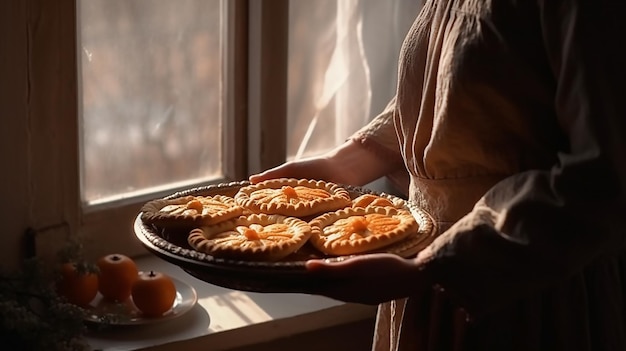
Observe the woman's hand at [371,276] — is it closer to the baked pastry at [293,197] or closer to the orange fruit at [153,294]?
the baked pastry at [293,197]

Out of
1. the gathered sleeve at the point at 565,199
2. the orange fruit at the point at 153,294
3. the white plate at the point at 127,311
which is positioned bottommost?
the white plate at the point at 127,311

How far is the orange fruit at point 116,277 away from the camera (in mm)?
1681

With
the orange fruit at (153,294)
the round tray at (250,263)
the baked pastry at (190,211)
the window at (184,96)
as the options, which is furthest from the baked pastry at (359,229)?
the window at (184,96)

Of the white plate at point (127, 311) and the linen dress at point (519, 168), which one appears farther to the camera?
the white plate at point (127, 311)

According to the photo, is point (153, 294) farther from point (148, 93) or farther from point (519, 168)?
point (519, 168)

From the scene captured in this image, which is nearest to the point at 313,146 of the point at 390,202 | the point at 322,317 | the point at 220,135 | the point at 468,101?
the point at 220,135

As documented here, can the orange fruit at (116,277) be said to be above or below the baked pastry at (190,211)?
below

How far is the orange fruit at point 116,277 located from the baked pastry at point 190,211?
0.39 m

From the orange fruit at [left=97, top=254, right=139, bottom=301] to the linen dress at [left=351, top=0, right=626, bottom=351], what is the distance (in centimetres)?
59

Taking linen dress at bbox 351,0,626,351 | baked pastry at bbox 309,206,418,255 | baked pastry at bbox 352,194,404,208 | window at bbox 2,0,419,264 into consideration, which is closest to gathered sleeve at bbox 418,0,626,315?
linen dress at bbox 351,0,626,351

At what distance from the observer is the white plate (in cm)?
162

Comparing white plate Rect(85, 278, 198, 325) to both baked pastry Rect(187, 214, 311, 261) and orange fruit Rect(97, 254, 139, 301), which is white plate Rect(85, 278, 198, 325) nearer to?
orange fruit Rect(97, 254, 139, 301)

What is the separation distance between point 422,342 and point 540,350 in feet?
0.51

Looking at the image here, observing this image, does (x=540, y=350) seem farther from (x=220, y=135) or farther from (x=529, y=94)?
(x=220, y=135)
